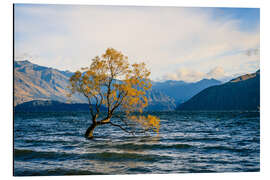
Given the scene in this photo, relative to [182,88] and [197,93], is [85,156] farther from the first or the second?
[182,88]

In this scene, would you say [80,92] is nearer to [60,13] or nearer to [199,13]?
[60,13]

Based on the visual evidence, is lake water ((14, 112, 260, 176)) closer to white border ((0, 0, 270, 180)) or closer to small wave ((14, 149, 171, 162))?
small wave ((14, 149, 171, 162))

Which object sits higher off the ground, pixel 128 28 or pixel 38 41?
pixel 128 28

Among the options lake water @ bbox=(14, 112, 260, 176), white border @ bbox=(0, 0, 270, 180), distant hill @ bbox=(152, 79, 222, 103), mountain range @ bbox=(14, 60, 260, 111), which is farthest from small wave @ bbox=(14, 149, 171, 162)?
distant hill @ bbox=(152, 79, 222, 103)

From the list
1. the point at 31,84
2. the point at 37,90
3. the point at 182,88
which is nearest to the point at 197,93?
the point at 182,88

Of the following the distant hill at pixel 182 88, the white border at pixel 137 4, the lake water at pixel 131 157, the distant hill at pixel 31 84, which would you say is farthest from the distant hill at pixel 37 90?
the distant hill at pixel 182 88

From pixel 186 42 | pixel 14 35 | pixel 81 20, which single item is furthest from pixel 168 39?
pixel 14 35
